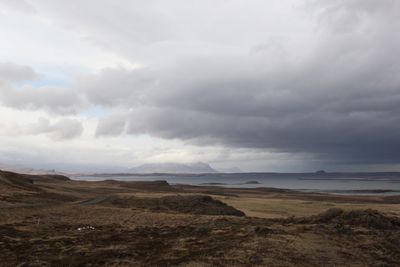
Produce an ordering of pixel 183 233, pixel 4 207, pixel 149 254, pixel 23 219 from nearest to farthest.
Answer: pixel 149 254 → pixel 183 233 → pixel 23 219 → pixel 4 207

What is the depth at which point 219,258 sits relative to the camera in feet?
54.1

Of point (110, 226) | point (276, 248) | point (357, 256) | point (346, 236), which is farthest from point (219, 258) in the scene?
point (110, 226)

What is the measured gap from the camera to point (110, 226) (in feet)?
84.6

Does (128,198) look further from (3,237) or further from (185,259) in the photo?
(185,259)

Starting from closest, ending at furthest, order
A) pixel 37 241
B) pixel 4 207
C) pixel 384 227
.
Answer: pixel 37 241, pixel 384 227, pixel 4 207

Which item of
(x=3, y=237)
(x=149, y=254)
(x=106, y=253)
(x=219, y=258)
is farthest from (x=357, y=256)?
(x=3, y=237)

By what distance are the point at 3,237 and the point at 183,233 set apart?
8.67 metres

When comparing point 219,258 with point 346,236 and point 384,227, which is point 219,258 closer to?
point 346,236

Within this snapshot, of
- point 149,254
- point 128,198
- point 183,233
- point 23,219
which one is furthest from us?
point 128,198

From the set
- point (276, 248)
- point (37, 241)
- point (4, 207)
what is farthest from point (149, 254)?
point (4, 207)

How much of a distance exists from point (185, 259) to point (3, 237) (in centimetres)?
1027

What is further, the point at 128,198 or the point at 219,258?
the point at 128,198

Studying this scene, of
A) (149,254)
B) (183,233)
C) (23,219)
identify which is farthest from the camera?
(23,219)

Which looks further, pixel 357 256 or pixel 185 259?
pixel 357 256
